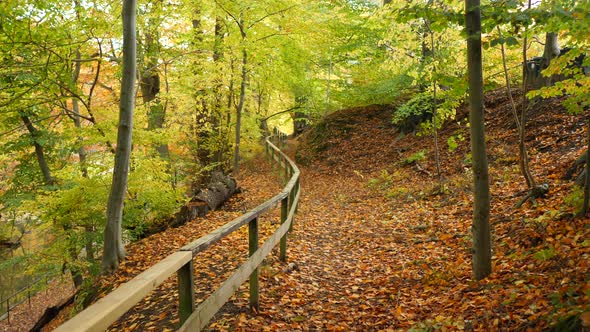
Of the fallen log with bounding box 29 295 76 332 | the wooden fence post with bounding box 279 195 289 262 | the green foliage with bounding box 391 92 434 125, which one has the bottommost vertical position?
the fallen log with bounding box 29 295 76 332

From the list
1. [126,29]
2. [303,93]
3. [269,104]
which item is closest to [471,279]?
[126,29]

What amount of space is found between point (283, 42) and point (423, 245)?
1111cm

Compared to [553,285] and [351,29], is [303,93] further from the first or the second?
[553,285]

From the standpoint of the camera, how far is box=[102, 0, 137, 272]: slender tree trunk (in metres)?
7.10

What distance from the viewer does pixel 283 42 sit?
15820 mm

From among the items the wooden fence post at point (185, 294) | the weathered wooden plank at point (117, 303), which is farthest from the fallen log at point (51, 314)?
the weathered wooden plank at point (117, 303)

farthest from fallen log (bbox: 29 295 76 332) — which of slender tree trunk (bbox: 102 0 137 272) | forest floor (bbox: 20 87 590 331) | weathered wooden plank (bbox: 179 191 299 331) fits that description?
weathered wooden plank (bbox: 179 191 299 331)

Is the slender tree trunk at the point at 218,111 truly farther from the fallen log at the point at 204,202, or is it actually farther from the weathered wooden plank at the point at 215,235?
the weathered wooden plank at the point at 215,235

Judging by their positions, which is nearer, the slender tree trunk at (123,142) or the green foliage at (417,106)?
the slender tree trunk at (123,142)

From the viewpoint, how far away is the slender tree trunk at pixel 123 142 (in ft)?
23.3

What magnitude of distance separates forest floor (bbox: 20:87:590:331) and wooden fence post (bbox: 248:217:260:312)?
5.2 inches

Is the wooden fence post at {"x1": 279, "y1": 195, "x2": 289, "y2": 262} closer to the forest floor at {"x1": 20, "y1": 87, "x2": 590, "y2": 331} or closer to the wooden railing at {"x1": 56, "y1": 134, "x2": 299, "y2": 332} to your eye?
the forest floor at {"x1": 20, "y1": 87, "x2": 590, "y2": 331}

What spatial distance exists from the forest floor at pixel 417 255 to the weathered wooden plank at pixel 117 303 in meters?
2.12

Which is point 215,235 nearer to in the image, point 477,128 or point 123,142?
point 477,128
